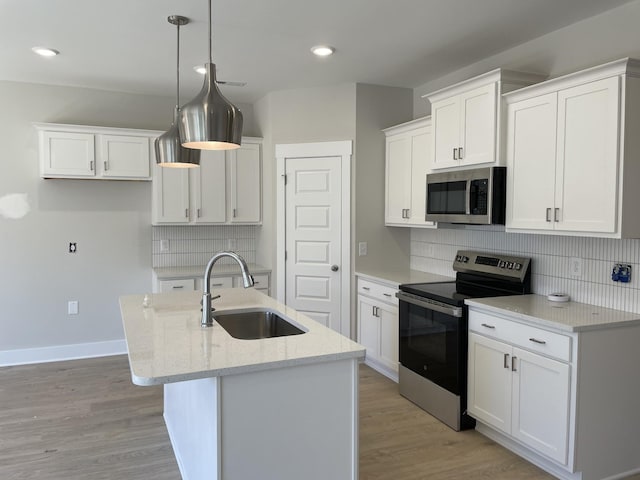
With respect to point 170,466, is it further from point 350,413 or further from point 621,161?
point 621,161

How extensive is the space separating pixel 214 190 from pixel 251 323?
2.42 metres

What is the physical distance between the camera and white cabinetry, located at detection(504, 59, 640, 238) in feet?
A: 8.27

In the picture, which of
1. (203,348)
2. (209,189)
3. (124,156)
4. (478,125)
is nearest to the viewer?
(203,348)

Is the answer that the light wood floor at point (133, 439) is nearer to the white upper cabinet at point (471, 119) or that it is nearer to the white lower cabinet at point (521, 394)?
the white lower cabinet at point (521, 394)

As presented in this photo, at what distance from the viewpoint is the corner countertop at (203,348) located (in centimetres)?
184

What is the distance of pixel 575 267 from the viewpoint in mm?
3129

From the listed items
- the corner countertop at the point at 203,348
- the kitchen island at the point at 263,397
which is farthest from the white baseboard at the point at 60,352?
the kitchen island at the point at 263,397

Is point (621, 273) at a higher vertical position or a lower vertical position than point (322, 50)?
lower

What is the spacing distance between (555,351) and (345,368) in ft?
4.04

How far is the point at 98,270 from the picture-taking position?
4.98m

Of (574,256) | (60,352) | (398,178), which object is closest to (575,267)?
(574,256)

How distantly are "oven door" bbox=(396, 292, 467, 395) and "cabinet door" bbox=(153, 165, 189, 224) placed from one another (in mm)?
2383

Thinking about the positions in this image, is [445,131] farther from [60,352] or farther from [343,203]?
[60,352]

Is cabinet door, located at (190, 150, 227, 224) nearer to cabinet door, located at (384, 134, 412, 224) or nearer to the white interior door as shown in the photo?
the white interior door
